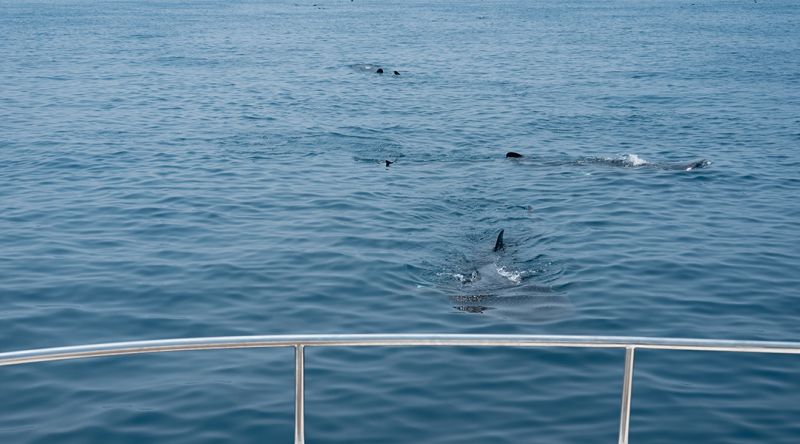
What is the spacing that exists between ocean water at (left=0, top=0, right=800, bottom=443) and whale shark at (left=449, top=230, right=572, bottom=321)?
49 millimetres

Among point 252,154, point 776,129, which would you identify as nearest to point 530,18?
point 776,129

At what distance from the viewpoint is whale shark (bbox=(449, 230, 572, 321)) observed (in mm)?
13164

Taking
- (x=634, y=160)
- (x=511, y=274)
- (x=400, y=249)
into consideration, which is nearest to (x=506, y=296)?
(x=511, y=274)

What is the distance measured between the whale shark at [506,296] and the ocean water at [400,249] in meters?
0.05

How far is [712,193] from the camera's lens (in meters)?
21.2

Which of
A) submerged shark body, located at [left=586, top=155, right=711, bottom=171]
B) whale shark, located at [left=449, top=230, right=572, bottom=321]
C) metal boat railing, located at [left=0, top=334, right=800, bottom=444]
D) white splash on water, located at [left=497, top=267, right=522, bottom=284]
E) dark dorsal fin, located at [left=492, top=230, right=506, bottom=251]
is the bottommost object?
metal boat railing, located at [left=0, top=334, right=800, bottom=444]

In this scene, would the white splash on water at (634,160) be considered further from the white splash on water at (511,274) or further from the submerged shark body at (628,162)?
the white splash on water at (511,274)

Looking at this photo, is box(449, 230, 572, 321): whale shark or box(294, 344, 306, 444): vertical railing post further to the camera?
box(449, 230, 572, 321): whale shark

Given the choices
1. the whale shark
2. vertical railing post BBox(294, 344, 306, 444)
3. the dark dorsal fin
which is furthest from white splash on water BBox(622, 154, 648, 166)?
vertical railing post BBox(294, 344, 306, 444)

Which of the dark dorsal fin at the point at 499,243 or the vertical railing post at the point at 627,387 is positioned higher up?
the dark dorsal fin at the point at 499,243

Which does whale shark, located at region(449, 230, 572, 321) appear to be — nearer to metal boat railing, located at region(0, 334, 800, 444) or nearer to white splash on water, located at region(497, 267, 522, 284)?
white splash on water, located at region(497, 267, 522, 284)

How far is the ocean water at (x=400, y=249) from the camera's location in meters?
10.4

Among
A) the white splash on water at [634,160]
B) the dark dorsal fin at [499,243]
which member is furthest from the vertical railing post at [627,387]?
the white splash on water at [634,160]

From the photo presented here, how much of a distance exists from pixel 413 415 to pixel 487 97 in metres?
27.2
